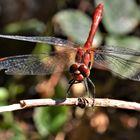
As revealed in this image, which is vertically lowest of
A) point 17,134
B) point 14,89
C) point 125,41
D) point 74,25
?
point 17,134

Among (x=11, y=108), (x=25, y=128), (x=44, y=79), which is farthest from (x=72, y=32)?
(x=11, y=108)

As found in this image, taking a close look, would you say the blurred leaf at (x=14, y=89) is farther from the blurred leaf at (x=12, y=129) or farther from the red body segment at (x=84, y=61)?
the red body segment at (x=84, y=61)

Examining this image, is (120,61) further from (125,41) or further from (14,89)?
(14,89)

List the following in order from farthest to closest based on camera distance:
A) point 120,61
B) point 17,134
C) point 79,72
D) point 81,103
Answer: point 17,134 < point 120,61 < point 79,72 < point 81,103

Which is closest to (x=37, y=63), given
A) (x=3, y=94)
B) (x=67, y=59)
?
(x=67, y=59)

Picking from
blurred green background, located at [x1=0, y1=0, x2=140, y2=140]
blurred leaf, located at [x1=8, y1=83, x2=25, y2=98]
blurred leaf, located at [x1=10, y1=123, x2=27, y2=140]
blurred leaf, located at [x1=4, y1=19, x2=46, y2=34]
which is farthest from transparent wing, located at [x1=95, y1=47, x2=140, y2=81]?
blurred leaf, located at [x1=4, y1=19, x2=46, y2=34]

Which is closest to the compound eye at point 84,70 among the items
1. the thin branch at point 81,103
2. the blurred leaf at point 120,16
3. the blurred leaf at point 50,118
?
the thin branch at point 81,103

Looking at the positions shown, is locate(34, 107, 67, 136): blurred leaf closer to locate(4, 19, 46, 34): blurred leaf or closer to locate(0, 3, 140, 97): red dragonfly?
locate(0, 3, 140, 97): red dragonfly

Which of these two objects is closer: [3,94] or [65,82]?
[3,94]
